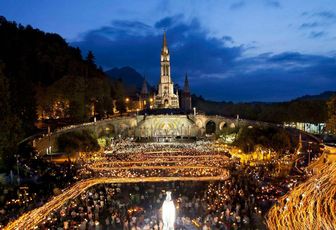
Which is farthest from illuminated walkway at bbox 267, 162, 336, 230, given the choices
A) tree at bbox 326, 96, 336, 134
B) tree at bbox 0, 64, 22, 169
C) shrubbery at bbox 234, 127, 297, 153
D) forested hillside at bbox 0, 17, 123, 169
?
forested hillside at bbox 0, 17, 123, 169

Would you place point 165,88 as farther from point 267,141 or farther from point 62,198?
point 62,198

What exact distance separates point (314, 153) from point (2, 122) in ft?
84.5

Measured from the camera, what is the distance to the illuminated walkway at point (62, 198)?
20.6 m

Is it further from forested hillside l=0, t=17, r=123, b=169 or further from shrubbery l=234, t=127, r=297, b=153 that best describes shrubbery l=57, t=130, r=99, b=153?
shrubbery l=234, t=127, r=297, b=153

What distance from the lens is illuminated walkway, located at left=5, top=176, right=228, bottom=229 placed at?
2061 cm

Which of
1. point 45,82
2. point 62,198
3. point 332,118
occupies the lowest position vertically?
point 62,198

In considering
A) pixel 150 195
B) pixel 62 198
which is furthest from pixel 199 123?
Answer: pixel 62 198

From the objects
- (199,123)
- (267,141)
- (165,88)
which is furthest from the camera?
(165,88)

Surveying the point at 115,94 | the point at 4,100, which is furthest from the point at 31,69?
the point at 4,100

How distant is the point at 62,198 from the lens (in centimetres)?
2573

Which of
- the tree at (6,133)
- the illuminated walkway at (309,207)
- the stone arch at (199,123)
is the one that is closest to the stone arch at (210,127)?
the stone arch at (199,123)

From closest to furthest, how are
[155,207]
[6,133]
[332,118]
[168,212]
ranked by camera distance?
[168,212] → [155,207] → [6,133] → [332,118]

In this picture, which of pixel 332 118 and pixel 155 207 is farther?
pixel 332 118

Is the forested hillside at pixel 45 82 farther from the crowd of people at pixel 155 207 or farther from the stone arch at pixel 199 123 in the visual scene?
the crowd of people at pixel 155 207
